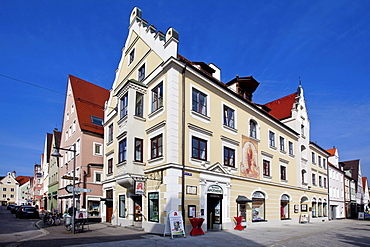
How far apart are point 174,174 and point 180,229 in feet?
9.68

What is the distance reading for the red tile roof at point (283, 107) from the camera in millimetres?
34844

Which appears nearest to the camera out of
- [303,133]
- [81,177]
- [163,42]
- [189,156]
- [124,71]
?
[189,156]

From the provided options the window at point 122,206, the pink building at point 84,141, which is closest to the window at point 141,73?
the window at point 122,206

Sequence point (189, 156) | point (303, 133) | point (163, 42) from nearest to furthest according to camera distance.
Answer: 1. point (189, 156)
2. point (163, 42)
3. point (303, 133)

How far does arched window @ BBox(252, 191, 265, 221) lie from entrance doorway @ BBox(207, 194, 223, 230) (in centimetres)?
Answer: 490

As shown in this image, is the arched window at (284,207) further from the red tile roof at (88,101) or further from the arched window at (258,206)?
the red tile roof at (88,101)

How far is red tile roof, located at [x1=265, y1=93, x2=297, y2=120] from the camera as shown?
34.8 metres

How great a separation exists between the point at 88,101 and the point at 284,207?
82.7 feet

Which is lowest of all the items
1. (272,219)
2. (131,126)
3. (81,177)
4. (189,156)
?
(272,219)

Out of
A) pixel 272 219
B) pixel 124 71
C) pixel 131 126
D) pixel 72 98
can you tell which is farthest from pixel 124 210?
pixel 72 98

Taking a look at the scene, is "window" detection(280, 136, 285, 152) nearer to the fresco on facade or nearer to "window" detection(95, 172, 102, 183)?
the fresco on facade

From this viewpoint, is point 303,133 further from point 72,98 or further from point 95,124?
point 72,98

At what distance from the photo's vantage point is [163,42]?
18641 mm

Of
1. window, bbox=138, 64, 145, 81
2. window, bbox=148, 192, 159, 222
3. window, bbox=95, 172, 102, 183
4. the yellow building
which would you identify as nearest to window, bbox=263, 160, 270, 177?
the yellow building
